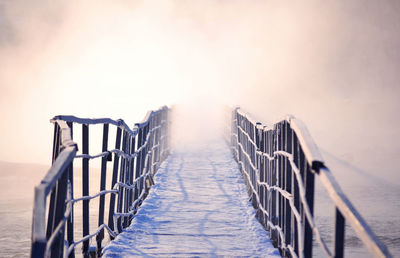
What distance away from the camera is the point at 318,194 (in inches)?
1176

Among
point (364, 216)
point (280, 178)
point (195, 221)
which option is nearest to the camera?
point (280, 178)

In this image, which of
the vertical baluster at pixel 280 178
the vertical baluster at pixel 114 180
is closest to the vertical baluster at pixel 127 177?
the vertical baluster at pixel 114 180

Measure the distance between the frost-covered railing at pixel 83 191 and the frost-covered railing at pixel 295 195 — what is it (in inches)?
Result: 54.4

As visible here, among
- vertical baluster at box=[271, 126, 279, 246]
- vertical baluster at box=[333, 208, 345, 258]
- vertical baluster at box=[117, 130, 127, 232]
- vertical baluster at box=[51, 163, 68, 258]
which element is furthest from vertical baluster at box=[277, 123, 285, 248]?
vertical baluster at box=[51, 163, 68, 258]

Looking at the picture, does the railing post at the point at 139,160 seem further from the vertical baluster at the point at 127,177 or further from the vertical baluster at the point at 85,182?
the vertical baluster at the point at 85,182

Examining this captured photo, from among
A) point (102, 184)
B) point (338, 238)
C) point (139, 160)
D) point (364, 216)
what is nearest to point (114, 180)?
point (102, 184)

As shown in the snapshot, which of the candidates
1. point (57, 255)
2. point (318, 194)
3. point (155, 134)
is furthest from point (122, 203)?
point (318, 194)

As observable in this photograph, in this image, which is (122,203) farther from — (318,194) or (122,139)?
(318,194)

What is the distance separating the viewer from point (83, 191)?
420 cm

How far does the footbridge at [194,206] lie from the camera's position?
2461mm

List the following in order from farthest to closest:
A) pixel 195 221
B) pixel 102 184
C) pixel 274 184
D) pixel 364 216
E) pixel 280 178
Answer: pixel 364 216
pixel 195 221
pixel 274 184
pixel 102 184
pixel 280 178

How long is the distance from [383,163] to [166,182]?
4111 centimetres

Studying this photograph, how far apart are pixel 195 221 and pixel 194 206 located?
0.89 m

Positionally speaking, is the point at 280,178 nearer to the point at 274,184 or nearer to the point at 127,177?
the point at 274,184
